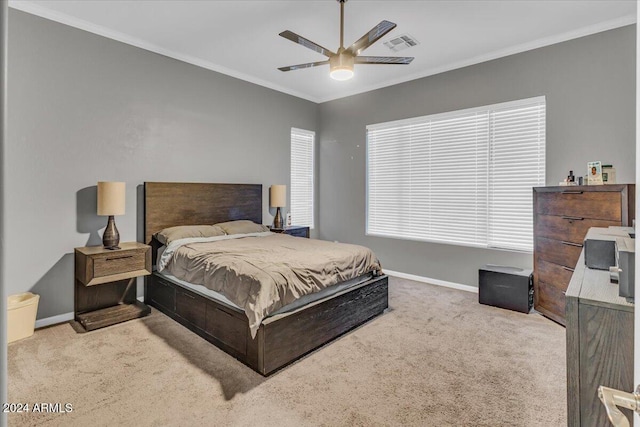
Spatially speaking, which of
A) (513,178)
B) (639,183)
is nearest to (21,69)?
(639,183)

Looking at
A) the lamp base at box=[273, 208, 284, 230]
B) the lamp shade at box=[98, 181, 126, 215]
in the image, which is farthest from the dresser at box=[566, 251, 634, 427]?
the lamp base at box=[273, 208, 284, 230]

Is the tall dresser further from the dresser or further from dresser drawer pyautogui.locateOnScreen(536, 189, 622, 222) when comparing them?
the dresser

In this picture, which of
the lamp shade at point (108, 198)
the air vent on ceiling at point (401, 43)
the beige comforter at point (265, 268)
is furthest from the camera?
the air vent on ceiling at point (401, 43)

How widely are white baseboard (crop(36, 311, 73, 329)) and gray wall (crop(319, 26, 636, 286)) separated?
12.3ft

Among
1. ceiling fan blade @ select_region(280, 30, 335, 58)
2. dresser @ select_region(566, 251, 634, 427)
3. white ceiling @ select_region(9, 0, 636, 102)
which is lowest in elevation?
dresser @ select_region(566, 251, 634, 427)

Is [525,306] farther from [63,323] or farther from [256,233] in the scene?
[63,323]

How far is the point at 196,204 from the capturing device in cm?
415

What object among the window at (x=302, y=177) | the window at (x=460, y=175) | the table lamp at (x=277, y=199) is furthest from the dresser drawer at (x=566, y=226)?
the window at (x=302, y=177)

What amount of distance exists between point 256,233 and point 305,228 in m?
1.14

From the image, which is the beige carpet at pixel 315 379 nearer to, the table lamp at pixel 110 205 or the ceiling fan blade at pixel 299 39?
the table lamp at pixel 110 205

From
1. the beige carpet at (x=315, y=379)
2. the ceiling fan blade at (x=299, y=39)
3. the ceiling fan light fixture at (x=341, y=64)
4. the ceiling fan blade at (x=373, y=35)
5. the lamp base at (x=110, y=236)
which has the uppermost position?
the ceiling fan blade at (x=299, y=39)

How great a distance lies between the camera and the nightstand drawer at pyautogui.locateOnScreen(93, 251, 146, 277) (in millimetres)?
3086

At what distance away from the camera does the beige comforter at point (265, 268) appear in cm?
234

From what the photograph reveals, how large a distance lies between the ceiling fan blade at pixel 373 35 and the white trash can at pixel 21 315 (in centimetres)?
351
